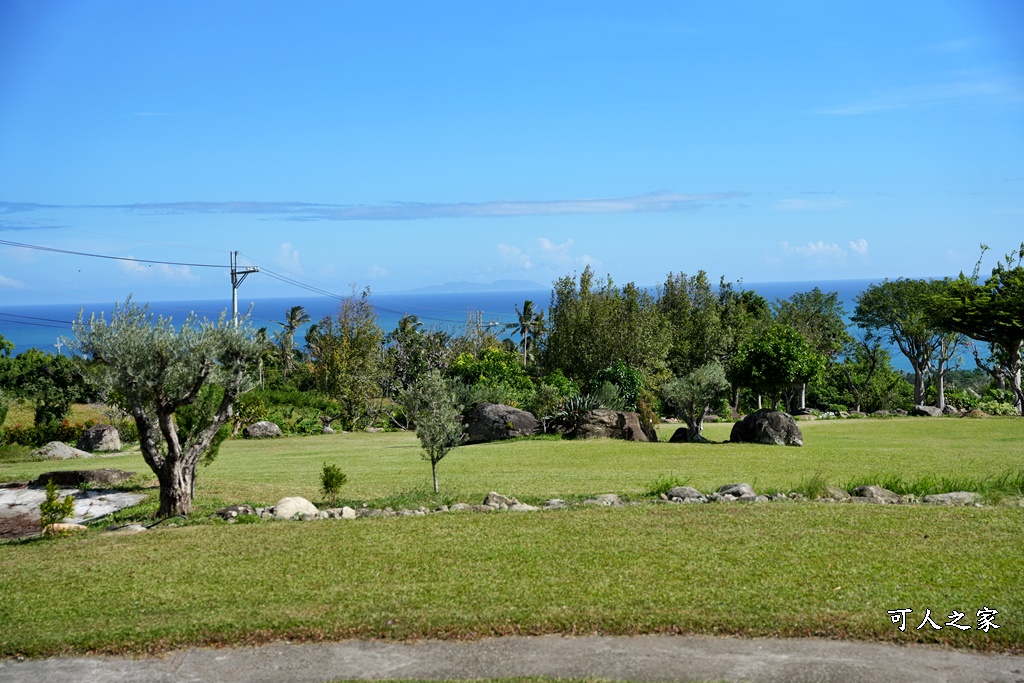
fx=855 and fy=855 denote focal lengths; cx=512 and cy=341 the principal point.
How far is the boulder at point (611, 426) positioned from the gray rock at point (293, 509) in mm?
14301

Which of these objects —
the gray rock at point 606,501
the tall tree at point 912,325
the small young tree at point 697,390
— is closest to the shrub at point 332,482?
the gray rock at point 606,501

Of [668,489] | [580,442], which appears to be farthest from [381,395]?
[668,489]

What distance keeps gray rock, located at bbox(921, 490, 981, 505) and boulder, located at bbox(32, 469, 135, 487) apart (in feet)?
56.2

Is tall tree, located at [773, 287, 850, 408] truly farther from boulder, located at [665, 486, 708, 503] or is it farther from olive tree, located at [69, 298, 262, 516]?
olive tree, located at [69, 298, 262, 516]

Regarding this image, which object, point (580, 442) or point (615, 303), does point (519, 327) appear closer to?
point (615, 303)

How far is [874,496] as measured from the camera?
1566 centimetres

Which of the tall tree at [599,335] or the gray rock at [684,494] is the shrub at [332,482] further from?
the tall tree at [599,335]

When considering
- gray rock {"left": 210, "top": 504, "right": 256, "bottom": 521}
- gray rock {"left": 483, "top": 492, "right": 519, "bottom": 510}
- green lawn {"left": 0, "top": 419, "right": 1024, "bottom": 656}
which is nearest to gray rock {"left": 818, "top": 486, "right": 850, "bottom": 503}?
green lawn {"left": 0, "top": 419, "right": 1024, "bottom": 656}

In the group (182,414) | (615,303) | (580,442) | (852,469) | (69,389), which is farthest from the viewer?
(615,303)

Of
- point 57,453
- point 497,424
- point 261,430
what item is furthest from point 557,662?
point 261,430

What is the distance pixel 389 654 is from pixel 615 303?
3704 cm

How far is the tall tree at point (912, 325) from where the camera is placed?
54500 mm

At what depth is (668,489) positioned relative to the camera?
16484 mm

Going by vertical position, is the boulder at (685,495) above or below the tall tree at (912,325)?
below
